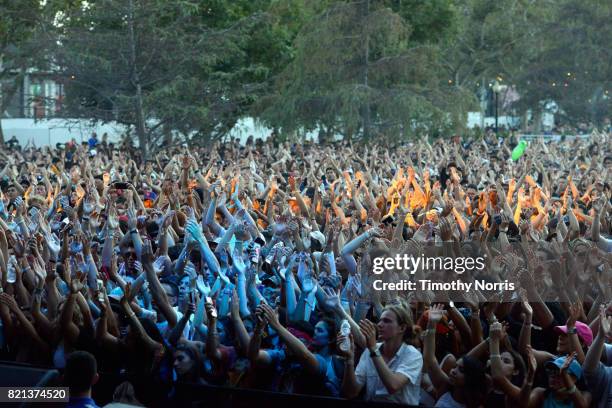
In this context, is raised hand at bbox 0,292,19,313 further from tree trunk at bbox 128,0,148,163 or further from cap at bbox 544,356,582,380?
tree trunk at bbox 128,0,148,163

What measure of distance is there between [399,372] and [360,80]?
30839 mm

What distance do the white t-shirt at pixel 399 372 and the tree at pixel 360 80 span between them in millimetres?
28776

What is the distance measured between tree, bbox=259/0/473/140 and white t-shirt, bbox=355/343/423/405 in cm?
2878

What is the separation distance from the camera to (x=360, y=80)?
37.3 meters

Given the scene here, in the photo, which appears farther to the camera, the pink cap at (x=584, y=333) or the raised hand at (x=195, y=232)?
the raised hand at (x=195, y=232)

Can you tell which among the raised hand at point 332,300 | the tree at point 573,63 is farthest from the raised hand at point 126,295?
the tree at point 573,63

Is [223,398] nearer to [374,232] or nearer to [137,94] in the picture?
[374,232]

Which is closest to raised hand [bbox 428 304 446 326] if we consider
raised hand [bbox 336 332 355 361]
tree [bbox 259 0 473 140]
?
raised hand [bbox 336 332 355 361]

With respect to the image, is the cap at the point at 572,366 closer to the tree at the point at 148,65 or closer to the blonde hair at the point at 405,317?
the blonde hair at the point at 405,317

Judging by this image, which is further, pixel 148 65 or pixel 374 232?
pixel 148 65

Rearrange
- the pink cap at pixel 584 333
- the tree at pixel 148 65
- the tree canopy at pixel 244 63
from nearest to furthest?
the pink cap at pixel 584 333
the tree at pixel 148 65
the tree canopy at pixel 244 63

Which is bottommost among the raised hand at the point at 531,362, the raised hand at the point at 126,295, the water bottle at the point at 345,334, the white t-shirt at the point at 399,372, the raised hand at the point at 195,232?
the white t-shirt at the point at 399,372

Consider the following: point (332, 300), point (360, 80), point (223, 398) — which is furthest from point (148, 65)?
point (223, 398)

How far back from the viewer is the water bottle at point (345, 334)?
680 centimetres
